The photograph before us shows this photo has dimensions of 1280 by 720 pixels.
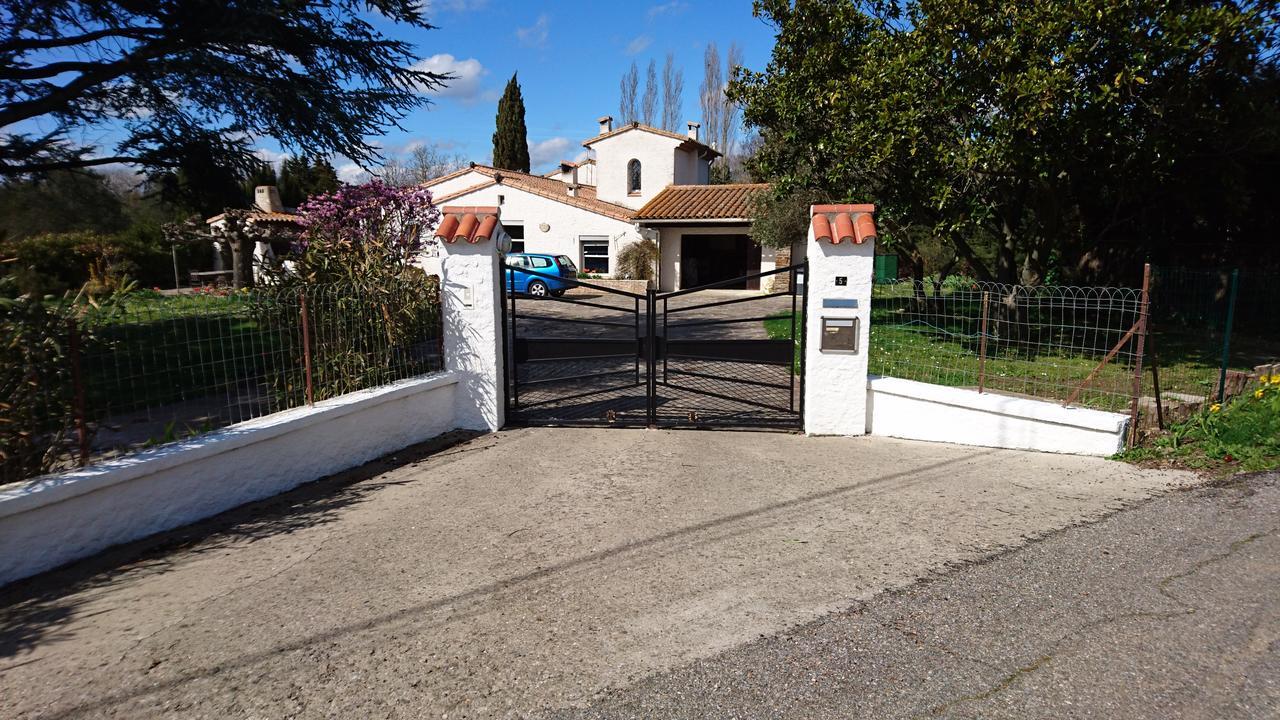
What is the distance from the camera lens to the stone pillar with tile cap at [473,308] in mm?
7395

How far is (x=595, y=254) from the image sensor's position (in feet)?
99.1

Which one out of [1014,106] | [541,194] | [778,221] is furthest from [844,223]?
[541,194]

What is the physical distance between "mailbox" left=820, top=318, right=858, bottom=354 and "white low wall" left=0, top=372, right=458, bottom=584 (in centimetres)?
397

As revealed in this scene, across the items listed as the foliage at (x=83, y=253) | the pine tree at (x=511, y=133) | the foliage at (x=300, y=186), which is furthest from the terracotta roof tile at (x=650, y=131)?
the foliage at (x=83, y=253)

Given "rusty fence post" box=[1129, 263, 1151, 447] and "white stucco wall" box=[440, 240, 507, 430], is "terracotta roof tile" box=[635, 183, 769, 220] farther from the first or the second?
"rusty fence post" box=[1129, 263, 1151, 447]

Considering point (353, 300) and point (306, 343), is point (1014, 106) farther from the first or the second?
point (306, 343)

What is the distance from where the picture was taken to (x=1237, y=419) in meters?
6.89

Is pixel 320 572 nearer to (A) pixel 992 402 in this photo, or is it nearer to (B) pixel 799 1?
(A) pixel 992 402

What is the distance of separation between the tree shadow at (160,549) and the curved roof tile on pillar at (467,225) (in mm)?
2266

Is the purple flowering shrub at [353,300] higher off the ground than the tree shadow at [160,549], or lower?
higher

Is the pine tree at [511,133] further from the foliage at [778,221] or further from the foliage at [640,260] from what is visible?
the foliage at [778,221]

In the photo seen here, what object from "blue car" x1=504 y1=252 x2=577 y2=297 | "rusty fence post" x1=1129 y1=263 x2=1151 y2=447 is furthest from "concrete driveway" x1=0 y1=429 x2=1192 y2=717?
"blue car" x1=504 y1=252 x2=577 y2=297

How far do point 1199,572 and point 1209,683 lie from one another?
4.49 feet

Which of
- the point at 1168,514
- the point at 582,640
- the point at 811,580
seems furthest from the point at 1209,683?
the point at 582,640
